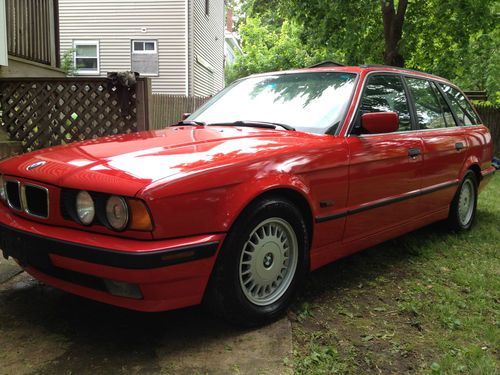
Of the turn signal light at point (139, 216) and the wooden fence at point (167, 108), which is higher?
the wooden fence at point (167, 108)

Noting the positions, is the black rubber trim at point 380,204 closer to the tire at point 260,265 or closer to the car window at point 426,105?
the tire at point 260,265

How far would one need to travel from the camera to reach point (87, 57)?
1647 centimetres

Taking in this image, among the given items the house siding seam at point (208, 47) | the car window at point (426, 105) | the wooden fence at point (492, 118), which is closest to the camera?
the car window at point (426, 105)

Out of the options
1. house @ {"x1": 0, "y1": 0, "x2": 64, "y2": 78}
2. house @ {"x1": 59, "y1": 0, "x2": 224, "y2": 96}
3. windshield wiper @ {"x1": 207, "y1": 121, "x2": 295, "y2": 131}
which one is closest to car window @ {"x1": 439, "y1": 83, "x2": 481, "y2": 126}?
windshield wiper @ {"x1": 207, "y1": 121, "x2": 295, "y2": 131}

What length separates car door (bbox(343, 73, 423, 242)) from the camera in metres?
3.22

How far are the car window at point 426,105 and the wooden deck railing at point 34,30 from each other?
20.0ft

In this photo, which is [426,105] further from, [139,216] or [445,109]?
[139,216]

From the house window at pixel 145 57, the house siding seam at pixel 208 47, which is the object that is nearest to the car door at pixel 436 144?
the house siding seam at pixel 208 47

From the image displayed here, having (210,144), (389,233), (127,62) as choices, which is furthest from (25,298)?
(127,62)

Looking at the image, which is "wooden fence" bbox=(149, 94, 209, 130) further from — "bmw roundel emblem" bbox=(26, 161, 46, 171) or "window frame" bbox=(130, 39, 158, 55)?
"bmw roundel emblem" bbox=(26, 161, 46, 171)

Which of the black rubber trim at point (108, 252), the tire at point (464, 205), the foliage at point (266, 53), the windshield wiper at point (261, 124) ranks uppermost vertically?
the foliage at point (266, 53)

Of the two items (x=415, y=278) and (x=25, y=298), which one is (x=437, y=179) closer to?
(x=415, y=278)

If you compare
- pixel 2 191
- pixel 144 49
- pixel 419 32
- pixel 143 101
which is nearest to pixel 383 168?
pixel 2 191

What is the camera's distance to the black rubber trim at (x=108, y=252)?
6.97 feet
